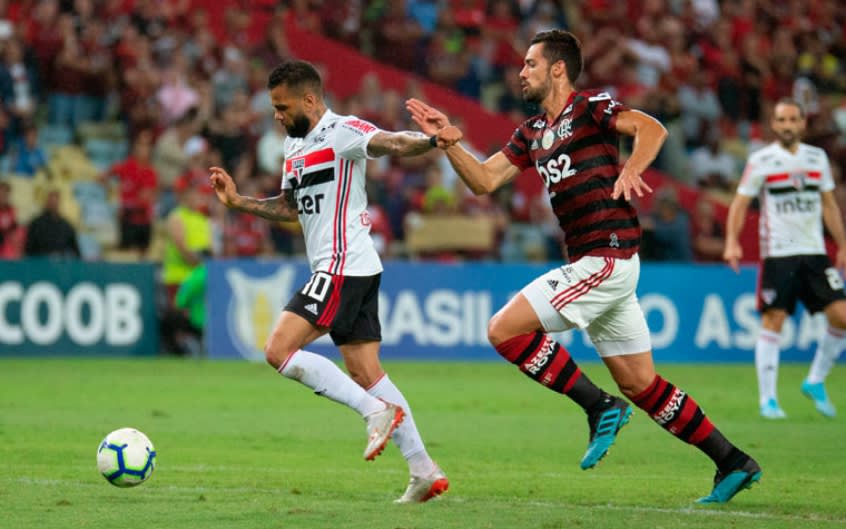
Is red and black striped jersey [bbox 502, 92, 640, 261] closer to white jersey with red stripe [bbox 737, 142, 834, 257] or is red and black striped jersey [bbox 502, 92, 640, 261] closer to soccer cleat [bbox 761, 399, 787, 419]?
white jersey with red stripe [bbox 737, 142, 834, 257]

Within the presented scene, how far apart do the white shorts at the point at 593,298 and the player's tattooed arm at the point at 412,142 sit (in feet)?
3.03

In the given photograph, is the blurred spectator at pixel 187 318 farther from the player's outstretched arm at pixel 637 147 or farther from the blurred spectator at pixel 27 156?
the player's outstretched arm at pixel 637 147

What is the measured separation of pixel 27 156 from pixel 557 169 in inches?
549

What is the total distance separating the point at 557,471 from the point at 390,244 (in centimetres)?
1185

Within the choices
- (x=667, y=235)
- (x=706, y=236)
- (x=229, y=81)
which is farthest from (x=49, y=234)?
(x=706, y=236)

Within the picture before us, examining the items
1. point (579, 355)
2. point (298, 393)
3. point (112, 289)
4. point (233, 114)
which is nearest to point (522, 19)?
point (233, 114)

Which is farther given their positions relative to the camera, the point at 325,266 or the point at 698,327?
the point at 698,327

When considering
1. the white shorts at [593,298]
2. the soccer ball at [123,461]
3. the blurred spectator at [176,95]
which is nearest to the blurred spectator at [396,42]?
the blurred spectator at [176,95]

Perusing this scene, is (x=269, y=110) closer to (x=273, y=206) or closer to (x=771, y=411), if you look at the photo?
(x=771, y=411)

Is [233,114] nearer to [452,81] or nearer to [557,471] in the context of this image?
[452,81]

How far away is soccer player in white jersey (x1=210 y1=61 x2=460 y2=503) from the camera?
7727 mm

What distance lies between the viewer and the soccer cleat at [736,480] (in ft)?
25.2

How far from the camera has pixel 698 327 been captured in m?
19.9

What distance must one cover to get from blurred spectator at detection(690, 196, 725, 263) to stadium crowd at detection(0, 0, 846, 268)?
0.11ft
